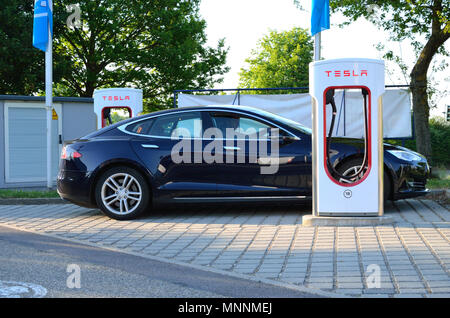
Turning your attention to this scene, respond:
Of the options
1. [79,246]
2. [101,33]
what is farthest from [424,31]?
[101,33]

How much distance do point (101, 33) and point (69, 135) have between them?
2022 centimetres

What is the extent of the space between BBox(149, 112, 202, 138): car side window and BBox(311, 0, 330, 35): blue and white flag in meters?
3.22

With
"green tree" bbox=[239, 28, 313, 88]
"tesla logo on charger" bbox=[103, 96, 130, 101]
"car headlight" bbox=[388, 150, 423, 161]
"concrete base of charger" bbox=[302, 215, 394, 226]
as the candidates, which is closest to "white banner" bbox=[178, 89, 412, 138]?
"tesla logo on charger" bbox=[103, 96, 130, 101]

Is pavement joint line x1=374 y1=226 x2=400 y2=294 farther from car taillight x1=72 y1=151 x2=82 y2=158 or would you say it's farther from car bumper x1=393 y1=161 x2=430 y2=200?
car taillight x1=72 y1=151 x2=82 y2=158

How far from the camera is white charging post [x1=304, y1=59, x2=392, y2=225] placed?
7.04 meters

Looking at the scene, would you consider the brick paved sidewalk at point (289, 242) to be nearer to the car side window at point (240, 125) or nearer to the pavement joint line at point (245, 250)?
the pavement joint line at point (245, 250)

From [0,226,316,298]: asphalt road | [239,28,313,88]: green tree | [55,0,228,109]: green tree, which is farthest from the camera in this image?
[239,28,313,88]: green tree

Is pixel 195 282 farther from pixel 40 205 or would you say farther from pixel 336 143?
pixel 40 205

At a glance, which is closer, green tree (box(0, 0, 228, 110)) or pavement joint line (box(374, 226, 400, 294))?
pavement joint line (box(374, 226, 400, 294))

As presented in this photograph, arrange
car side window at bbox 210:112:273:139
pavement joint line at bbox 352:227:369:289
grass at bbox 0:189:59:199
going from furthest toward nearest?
grass at bbox 0:189:59:199 < car side window at bbox 210:112:273:139 < pavement joint line at bbox 352:227:369:289

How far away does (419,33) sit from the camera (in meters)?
13.8

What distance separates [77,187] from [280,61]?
180ft

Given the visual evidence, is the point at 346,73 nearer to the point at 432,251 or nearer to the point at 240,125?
the point at 240,125

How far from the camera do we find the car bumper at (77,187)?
326 inches
